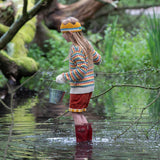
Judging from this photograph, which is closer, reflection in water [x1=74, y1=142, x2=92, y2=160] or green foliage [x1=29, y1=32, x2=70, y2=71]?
reflection in water [x1=74, y1=142, x2=92, y2=160]

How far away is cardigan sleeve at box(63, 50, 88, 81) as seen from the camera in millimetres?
4172

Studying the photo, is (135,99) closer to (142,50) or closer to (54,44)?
(142,50)

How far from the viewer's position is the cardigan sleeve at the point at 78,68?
13.7ft

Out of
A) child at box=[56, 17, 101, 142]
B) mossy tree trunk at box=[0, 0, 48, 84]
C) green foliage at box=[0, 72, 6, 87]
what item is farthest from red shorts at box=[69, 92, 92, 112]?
green foliage at box=[0, 72, 6, 87]

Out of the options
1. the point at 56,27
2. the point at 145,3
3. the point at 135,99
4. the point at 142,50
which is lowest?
the point at 135,99

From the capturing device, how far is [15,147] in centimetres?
408

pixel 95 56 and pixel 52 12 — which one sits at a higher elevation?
pixel 52 12

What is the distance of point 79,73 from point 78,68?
6 cm

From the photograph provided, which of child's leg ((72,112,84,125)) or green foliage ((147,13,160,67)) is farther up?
green foliage ((147,13,160,67))

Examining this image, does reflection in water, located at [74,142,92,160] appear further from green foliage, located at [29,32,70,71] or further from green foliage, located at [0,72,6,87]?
green foliage, located at [29,32,70,71]

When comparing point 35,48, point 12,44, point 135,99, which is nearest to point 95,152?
point 135,99

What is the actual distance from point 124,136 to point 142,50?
30.4 feet

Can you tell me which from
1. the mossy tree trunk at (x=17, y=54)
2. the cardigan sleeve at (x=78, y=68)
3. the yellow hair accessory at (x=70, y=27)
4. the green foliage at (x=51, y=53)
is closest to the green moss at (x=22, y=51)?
the mossy tree trunk at (x=17, y=54)

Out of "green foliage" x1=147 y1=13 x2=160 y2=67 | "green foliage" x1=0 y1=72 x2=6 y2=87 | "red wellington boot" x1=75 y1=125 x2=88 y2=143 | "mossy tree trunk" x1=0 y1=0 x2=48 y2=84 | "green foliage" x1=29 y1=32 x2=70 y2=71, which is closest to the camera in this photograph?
"red wellington boot" x1=75 y1=125 x2=88 y2=143
